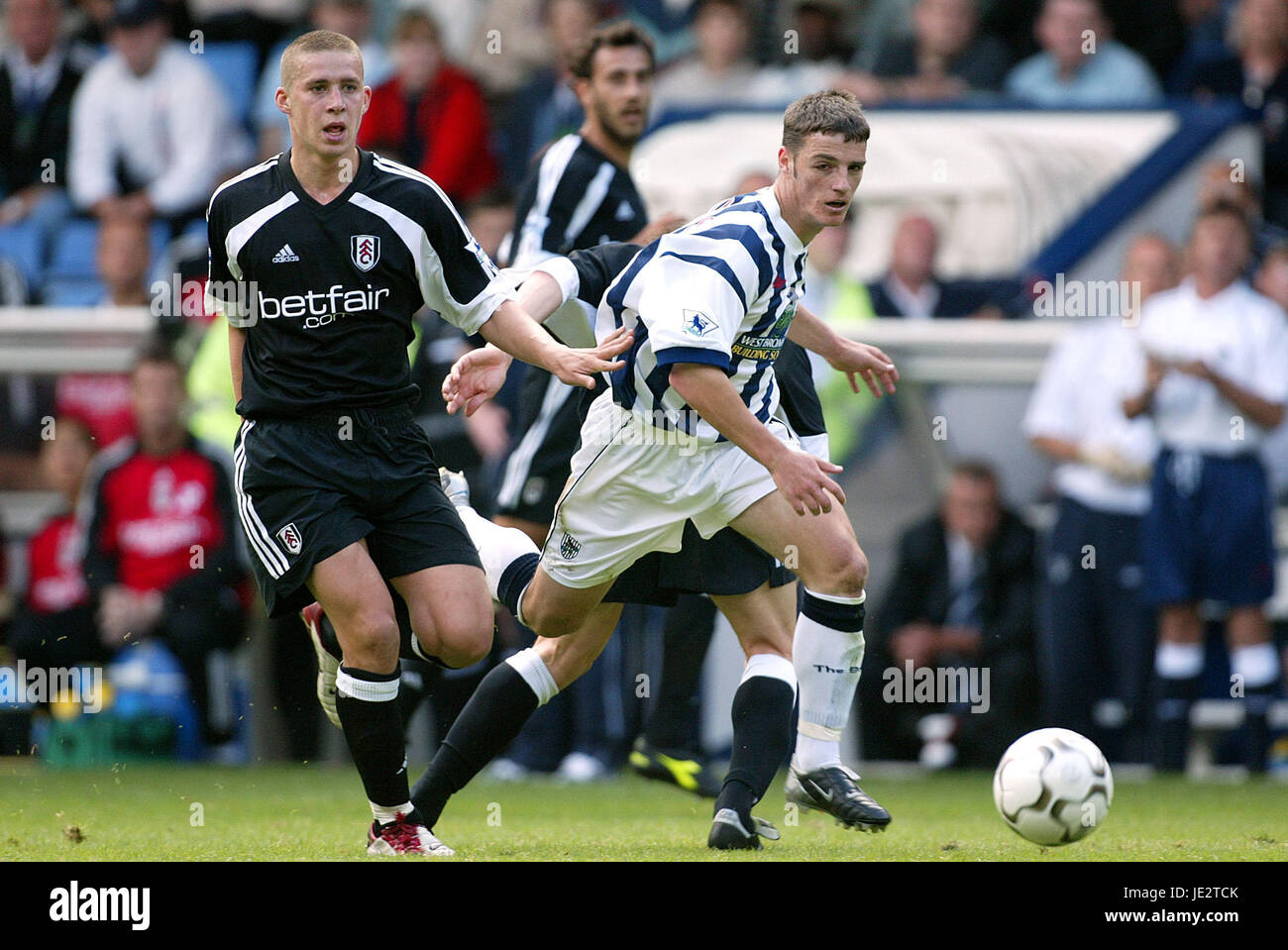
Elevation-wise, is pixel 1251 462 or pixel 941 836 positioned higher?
pixel 1251 462

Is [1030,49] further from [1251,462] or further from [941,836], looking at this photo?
[941,836]

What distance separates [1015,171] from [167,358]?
4.65 metres

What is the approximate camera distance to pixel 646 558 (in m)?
5.58

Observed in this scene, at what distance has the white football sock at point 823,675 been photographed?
5.47 metres

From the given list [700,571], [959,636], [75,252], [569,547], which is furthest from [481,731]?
[75,252]

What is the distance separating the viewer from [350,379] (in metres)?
5.18

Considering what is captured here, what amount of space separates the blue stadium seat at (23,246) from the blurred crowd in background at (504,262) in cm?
2

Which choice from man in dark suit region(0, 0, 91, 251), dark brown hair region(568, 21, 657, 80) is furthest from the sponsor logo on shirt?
man in dark suit region(0, 0, 91, 251)

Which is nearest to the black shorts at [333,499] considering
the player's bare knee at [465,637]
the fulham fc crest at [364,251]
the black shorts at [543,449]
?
the player's bare knee at [465,637]

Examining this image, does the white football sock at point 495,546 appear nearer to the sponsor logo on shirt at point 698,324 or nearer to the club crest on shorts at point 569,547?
the club crest on shorts at point 569,547

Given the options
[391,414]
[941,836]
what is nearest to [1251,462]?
[941,836]

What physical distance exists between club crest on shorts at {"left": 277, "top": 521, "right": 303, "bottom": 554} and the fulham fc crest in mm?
732

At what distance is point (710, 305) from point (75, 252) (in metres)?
7.18
